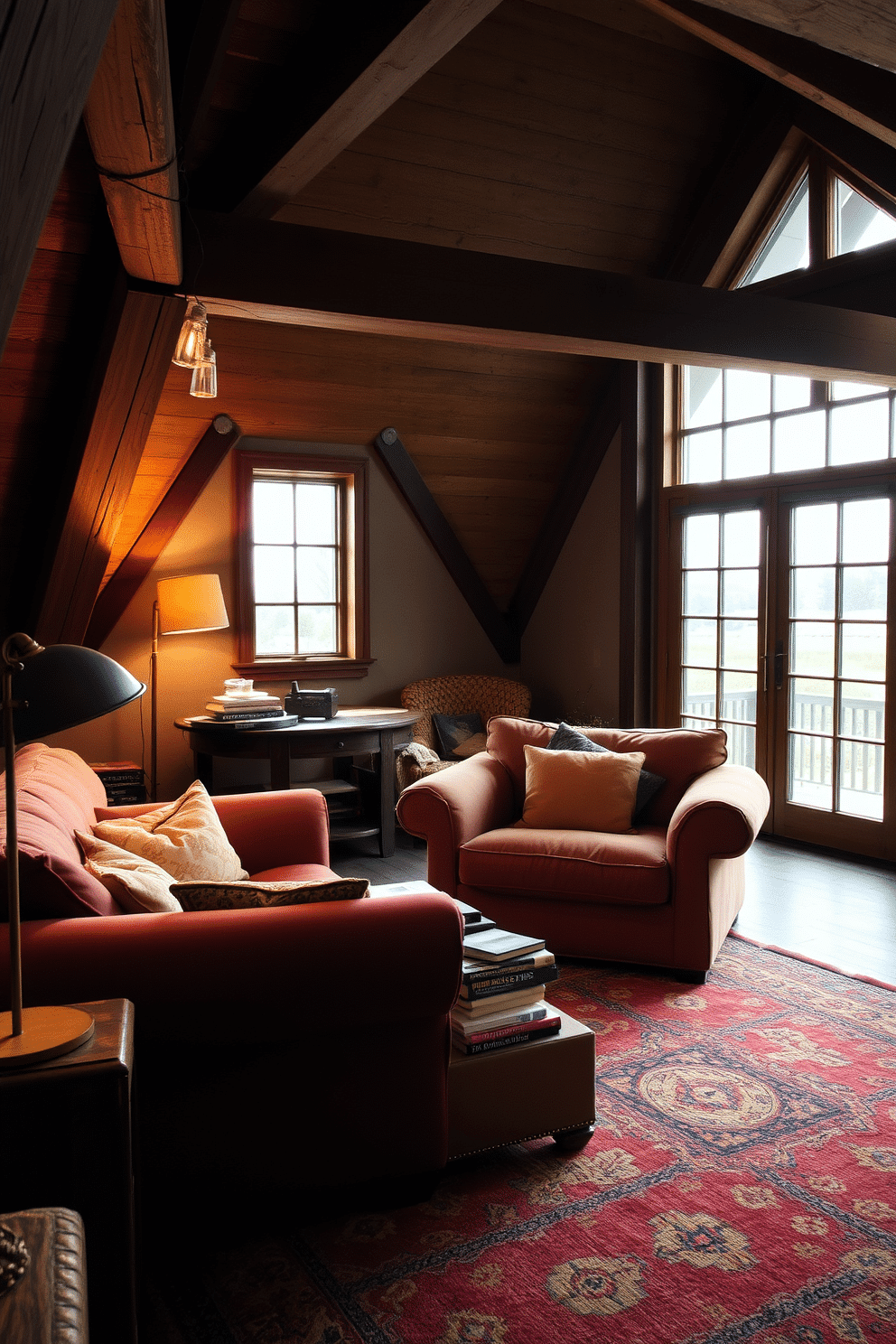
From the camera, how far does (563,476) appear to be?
6527 millimetres

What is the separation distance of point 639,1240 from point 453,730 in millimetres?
4240

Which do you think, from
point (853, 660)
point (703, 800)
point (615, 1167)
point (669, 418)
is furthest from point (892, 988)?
point (669, 418)

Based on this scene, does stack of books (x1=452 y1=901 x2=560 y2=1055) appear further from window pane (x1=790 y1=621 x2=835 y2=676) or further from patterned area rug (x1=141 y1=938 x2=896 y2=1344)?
window pane (x1=790 y1=621 x2=835 y2=676)

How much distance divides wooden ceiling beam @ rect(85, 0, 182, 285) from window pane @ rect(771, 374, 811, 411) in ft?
11.5

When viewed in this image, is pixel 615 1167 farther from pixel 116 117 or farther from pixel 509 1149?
pixel 116 117

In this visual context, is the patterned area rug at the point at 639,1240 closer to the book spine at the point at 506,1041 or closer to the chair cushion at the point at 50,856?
the book spine at the point at 506,1041

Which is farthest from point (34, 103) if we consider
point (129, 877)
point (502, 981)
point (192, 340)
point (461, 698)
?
point (461, 698)

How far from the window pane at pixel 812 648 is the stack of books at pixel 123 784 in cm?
350

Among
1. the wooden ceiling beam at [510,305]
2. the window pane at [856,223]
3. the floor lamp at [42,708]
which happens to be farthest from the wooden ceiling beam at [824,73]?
the floor lamp at [42,708]

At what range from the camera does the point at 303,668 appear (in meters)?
6.10

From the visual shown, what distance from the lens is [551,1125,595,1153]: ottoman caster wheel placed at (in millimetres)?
2363

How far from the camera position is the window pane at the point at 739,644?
18.0 feet

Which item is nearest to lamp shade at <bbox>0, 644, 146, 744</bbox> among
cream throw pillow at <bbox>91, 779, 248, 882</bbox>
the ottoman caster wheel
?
cream throw pillow at <bbox>91, 779, 248, 882</bbox>

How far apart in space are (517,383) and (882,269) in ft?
7.07
